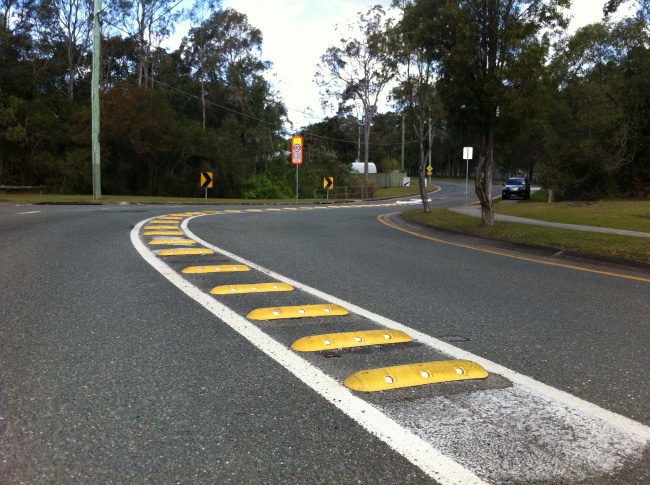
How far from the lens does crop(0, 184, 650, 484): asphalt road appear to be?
2922 millimetres

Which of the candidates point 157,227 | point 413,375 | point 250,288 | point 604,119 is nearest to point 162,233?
point 157,227

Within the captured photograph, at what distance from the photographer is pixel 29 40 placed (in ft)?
133

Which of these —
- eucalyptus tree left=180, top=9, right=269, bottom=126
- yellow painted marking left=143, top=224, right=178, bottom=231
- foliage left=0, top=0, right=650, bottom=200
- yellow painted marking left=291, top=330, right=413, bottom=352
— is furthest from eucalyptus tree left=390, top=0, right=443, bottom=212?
eucalyptus tree left=180, top=9, right=269, bottom=126

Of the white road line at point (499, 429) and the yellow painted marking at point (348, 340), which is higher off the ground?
the yellow painted marking at point (348, 340)

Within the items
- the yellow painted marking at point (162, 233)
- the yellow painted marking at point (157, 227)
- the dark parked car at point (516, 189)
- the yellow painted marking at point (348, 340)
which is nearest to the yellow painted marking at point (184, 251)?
the yellow painted marking at point (162, 233)

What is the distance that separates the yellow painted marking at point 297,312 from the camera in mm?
5661

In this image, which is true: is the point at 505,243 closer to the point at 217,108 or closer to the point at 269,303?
the point at 269,303

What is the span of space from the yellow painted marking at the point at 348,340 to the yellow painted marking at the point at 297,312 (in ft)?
2.38

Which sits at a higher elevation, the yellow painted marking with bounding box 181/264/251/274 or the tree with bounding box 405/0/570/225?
the tree with bounding box 405/0/570/225

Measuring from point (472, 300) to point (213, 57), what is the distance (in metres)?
49.1

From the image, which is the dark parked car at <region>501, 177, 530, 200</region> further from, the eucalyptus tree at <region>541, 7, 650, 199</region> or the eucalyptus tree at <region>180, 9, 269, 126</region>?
the eucalyptus tree at <region>180, 9, 269, 126</region>

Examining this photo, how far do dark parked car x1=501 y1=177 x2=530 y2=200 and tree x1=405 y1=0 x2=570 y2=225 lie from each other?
25115 millimetres

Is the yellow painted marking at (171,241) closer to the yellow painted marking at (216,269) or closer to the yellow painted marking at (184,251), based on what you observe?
the yellow painted marking at (184,251)

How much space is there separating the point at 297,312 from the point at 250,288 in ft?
4.12
